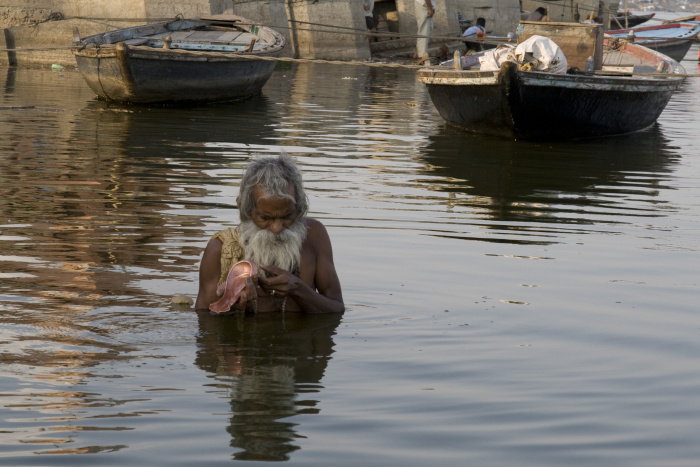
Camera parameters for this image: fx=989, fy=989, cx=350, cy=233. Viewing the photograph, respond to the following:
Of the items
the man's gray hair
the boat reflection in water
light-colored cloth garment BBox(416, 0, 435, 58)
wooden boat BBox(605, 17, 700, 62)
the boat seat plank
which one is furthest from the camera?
wooden boat BBox(605, 17, 700, 62)

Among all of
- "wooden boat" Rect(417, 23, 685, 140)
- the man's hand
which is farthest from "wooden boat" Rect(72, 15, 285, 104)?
the man's hand

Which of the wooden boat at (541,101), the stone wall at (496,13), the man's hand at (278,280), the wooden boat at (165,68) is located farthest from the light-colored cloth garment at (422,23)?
the man's hand at (278,280)

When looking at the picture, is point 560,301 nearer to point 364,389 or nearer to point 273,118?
point 364,389

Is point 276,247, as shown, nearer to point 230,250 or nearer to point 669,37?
point 230,250

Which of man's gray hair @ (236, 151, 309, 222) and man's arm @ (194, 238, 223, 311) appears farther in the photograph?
man's arm @ (194, 238, 223, 311)

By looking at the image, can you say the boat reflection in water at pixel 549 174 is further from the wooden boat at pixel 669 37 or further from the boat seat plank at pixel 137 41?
the wooden boat at pixel 669 37

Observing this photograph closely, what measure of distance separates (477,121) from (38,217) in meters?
7.31

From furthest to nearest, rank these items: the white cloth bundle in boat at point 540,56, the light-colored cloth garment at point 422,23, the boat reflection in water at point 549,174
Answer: the light-colored cloth garment at point 422,23
the white cloth bundle in boat at point 540,56
the boat reflection in water at point 549,174

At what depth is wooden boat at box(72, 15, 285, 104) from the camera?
1406 cm

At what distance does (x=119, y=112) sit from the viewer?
46.2 ft

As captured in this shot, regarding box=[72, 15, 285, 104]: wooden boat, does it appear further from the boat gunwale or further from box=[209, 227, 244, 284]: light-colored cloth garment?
box=[209, 227, 244, 284]: light-colored cloth garment

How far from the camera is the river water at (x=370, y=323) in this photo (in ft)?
11.3

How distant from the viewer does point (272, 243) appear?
4.43 metres

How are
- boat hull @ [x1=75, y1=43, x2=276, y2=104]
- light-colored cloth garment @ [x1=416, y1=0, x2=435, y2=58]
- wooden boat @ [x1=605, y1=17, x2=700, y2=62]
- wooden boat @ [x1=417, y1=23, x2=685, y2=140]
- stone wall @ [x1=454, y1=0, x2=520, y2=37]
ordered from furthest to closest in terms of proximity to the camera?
stone wall @ [x1=454, y1=0, x2=520, y2=37], wooden boat @ [x1=605, y1=17, x2=700, y2=62], light-colored cloth garment @ [x1=416, y1=0, x2=435, y2=58], boat hull @ [x1=75, y1=43, x2=276, y2=104], wooden boat @ [x1=417, y1=23, x2=685, y2=140]
